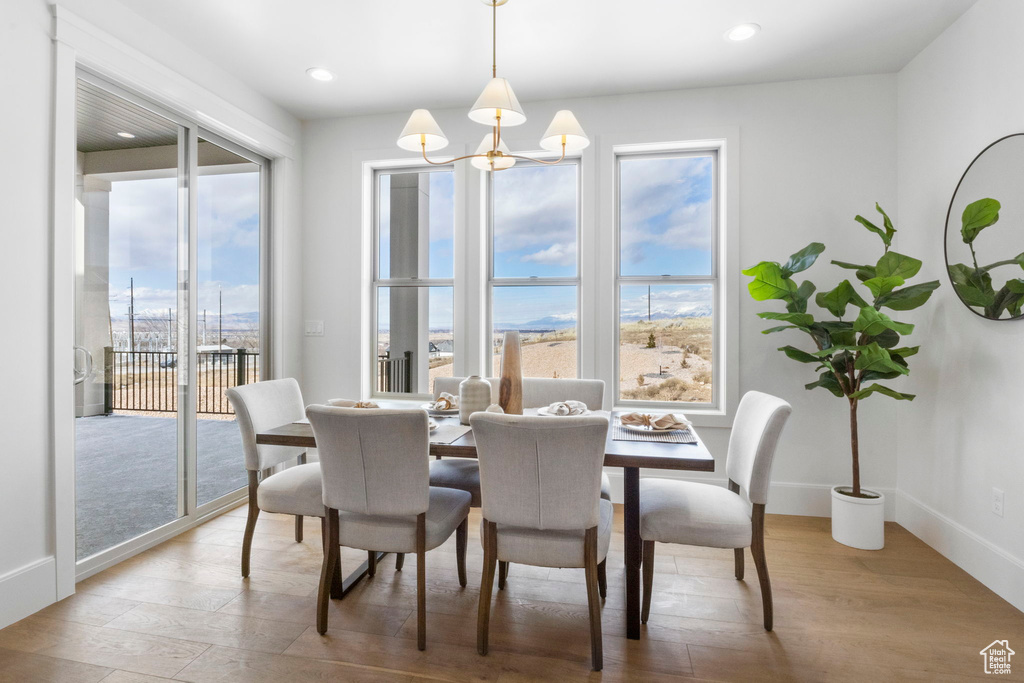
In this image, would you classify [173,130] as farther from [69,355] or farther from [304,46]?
[69,355]

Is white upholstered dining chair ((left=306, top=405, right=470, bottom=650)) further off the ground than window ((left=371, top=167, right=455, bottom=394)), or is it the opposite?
window ((left=371, top=167, right=455, bottom=394))

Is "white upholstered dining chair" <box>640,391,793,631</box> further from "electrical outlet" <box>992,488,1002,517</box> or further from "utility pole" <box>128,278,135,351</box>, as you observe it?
"utility pole" <box>128,278,135,351</box>

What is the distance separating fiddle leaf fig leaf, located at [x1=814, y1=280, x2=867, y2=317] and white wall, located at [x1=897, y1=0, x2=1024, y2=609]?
468 mm

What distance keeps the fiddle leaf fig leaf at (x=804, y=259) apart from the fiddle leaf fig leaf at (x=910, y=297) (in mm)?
403

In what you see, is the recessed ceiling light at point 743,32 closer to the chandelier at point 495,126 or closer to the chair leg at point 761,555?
the chandelier at point 495,126

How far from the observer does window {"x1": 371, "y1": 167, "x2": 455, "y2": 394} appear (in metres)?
4.02

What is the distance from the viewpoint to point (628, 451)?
1925mm

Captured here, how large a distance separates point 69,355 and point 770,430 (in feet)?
9.80

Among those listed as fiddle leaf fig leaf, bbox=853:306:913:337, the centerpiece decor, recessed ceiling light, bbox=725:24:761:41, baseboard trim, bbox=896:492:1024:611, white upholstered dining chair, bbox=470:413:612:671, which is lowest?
baseboard trim, bbox=896:492:1024:611

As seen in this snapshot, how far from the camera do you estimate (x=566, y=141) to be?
89.4 inches

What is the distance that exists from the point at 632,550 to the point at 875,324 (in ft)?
5.83

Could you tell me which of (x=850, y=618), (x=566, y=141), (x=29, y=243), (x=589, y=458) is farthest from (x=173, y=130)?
(x=850, y=618)

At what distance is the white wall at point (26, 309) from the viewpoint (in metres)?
2.07

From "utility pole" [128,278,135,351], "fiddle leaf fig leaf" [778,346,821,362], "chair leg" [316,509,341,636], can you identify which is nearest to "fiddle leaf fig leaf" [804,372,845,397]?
"fiddle leaf fig leaf" [778,346,821,362]
